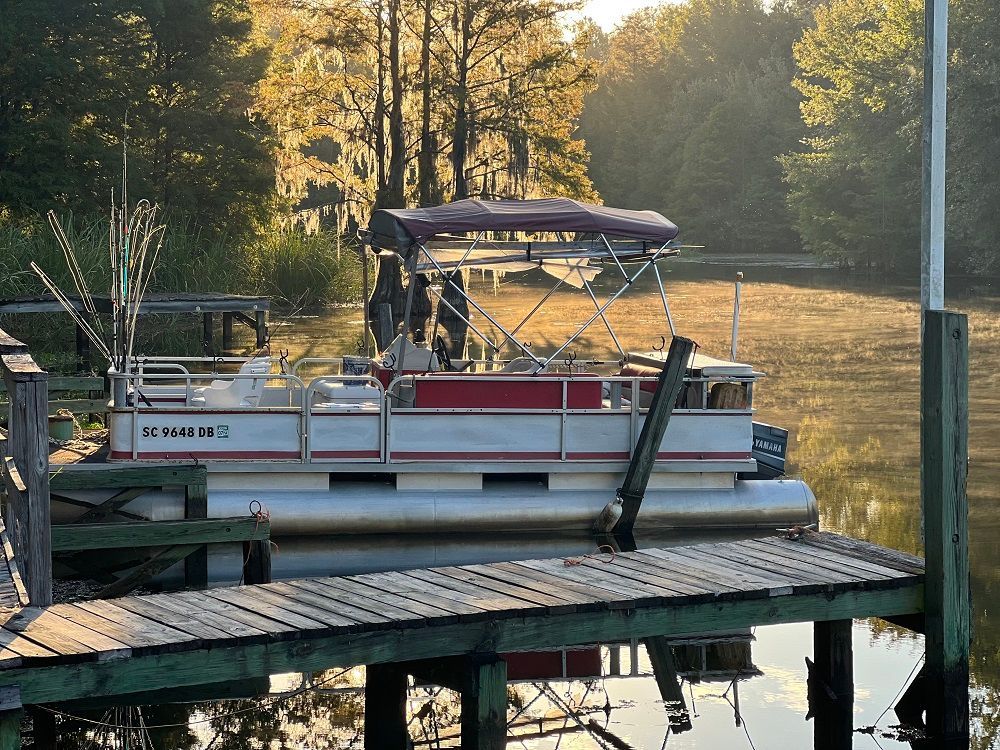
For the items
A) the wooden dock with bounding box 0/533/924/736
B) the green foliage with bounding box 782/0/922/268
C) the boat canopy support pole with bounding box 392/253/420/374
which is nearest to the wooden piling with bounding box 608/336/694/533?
the boat canopy support pole with bounding box 392/253/420/374

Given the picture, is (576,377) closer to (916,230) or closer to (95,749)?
(95,749)

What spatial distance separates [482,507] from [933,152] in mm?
4971

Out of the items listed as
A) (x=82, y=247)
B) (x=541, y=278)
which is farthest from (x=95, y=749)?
(x=541, y=278)

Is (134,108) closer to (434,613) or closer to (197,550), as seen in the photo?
(197,550)

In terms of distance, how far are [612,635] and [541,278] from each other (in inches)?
2029

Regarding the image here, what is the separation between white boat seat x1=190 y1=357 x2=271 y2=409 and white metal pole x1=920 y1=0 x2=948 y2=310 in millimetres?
5980

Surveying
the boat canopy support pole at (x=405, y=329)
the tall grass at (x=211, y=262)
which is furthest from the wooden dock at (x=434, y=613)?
the tall grass at (x=211, y=262)

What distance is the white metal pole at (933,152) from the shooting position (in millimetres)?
11750

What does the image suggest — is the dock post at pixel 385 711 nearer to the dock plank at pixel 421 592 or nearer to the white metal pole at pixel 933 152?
the dock plank at pixel 421 592

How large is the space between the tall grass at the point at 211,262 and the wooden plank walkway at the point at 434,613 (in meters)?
15.8

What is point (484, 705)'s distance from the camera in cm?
791

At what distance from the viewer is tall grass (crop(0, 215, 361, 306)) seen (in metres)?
27.5

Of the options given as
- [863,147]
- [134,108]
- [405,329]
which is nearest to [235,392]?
[405,329]

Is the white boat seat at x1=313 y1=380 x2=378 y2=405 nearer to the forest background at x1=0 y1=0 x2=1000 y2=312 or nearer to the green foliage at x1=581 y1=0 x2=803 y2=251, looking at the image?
the forest background at x1=0 y1=0 x2=1000 y2=312
